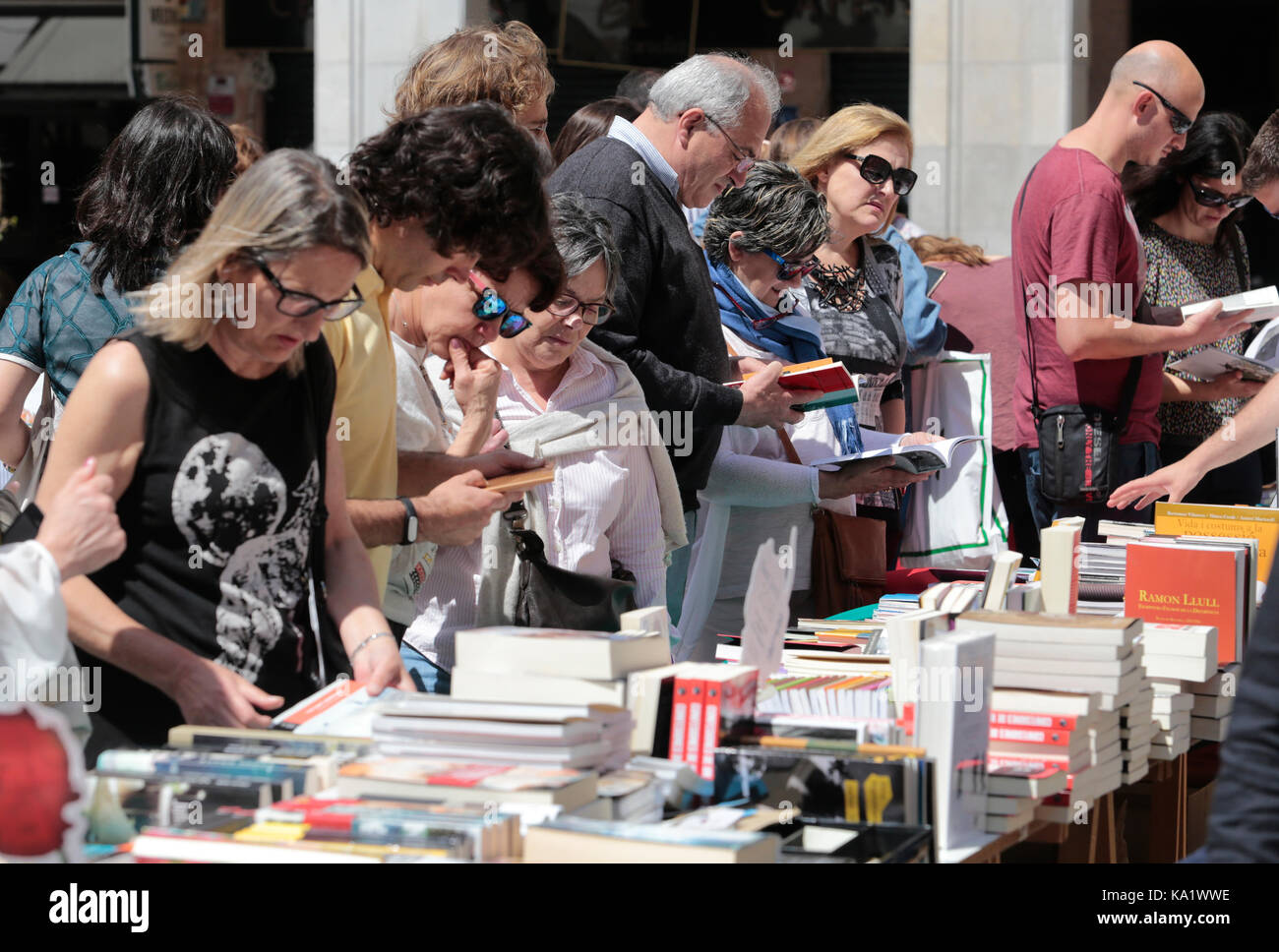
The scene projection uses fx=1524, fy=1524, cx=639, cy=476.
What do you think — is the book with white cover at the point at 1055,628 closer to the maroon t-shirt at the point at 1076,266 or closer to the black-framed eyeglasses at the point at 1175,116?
the maroon t-shirt at the point at 1076,266

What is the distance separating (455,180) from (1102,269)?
2.47m

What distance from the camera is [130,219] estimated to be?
3.13 m

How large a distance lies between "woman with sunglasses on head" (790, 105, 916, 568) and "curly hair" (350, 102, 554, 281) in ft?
6.76

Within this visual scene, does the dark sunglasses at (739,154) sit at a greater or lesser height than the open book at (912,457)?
greater

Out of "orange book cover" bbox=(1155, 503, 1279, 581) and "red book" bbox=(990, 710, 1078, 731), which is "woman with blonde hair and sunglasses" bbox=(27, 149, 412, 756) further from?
"orange book cover" bbox=(1155, 503, 1279, 581)

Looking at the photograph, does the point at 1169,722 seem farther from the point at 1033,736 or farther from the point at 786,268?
the point at 786,268

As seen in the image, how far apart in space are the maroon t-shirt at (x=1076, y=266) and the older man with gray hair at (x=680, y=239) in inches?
39.2

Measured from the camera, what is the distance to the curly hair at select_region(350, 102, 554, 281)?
262cm

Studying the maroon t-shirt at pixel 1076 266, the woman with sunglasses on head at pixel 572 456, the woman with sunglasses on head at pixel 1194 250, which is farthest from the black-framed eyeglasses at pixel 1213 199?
the woman with sunglasses on head at pixel 572 456

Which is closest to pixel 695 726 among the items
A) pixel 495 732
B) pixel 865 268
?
pixel 495 732

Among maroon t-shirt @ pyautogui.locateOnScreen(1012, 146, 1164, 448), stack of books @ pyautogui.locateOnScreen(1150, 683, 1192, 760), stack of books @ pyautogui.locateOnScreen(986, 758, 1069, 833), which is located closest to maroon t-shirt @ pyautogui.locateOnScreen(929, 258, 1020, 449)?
maroon t-shirt @ pyautogui.locateOnScreen(1012, 146, 1164, 448)

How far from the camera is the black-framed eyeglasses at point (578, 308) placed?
10.9ft
